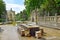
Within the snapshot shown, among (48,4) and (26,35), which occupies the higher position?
(48,4)

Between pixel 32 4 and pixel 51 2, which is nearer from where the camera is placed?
pixel 51 2

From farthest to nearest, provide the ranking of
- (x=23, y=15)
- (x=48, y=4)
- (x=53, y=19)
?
(x=23, y=15) → (x=48, y=4) → (x=53, y=19)

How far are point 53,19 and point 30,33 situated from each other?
35.2 feet

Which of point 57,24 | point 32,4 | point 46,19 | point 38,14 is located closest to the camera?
point 57,24

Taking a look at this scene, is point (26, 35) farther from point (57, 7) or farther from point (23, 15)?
point (23, 15)

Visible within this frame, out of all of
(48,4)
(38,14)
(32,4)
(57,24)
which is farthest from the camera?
(32,4)

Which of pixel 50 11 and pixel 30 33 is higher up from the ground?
pixel 50 11

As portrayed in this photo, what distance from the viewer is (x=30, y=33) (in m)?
16.8

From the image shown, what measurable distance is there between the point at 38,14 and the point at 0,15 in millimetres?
35350

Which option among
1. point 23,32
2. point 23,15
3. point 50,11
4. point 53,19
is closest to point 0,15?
point 23,15

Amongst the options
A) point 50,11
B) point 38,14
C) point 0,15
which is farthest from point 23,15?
point 50,11

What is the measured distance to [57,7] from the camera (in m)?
31.2

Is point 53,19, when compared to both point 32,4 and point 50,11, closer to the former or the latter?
point 50,11

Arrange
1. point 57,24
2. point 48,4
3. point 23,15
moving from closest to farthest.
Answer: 1. point 57,24
2. point 48,4
3. point 23,15
